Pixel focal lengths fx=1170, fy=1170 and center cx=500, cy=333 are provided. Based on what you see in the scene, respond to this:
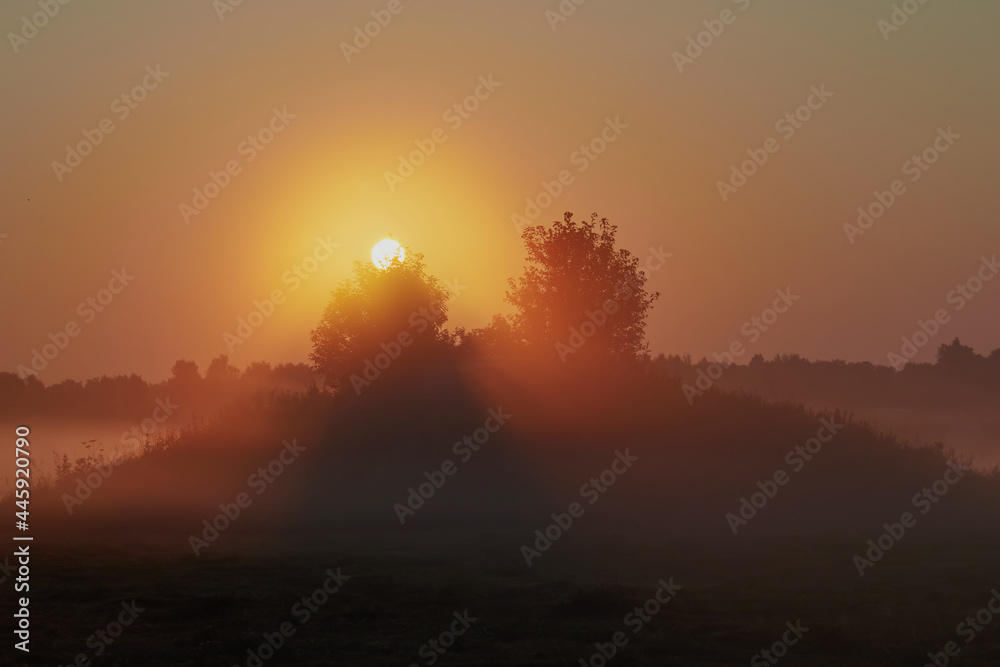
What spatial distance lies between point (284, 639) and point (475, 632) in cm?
433

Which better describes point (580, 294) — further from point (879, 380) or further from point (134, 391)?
point (134, 391)

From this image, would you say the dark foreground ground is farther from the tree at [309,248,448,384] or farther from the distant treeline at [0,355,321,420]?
the distant treeline at [0,355,321,420]

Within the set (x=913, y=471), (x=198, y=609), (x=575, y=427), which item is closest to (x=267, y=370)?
(x=575, y=427)

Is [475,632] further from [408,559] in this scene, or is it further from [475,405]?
[475,405]

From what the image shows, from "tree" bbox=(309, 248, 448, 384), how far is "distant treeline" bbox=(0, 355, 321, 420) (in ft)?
61.5

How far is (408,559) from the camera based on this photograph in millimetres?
40562

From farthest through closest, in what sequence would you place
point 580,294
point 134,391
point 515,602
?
point 134,391, point 580,294, point 515,602

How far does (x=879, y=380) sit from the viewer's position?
123m

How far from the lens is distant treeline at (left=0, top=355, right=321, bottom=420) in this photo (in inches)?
4564

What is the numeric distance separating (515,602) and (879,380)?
329 feet

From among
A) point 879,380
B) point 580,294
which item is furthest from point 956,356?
point 580,294

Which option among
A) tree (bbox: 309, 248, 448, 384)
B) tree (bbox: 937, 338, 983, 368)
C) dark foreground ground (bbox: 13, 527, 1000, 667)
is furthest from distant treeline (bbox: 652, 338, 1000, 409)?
dark foreground ground (bbox: 13, 527, 1000, 667)

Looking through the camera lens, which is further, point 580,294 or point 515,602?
point 580,294

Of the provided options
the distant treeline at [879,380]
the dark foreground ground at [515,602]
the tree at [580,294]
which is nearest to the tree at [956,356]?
the distant treeline at [879,380]
